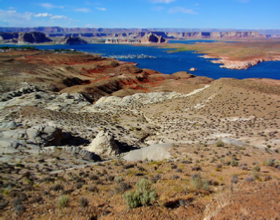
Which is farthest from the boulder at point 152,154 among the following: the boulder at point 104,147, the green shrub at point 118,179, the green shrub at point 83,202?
the green shrub at point 83,202

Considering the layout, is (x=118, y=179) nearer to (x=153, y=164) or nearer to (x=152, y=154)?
(x=153, y=164)

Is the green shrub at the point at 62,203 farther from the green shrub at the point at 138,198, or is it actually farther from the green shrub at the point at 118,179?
the green shrub at the point at 118,179

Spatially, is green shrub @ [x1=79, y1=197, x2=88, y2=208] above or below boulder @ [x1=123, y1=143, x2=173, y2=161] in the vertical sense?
above

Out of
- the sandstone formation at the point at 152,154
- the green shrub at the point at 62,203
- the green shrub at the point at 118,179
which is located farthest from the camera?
the sandstone formation at the point at 152,154

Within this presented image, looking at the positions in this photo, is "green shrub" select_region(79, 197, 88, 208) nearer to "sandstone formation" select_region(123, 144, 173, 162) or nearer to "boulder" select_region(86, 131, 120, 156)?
"sandstone formation" select_region(123, 144, 173, 162)

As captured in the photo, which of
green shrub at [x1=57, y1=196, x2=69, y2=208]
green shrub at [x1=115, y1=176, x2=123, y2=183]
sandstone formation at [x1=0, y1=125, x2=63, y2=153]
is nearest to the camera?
green shrub at [x1=57, y1=196, x2=69, y2=208]

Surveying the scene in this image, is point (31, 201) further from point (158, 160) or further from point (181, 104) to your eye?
point (181, 104)

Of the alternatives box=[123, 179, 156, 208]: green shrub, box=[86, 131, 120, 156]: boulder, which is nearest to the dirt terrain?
box=[123, 179, 156, 208]: green shrub
